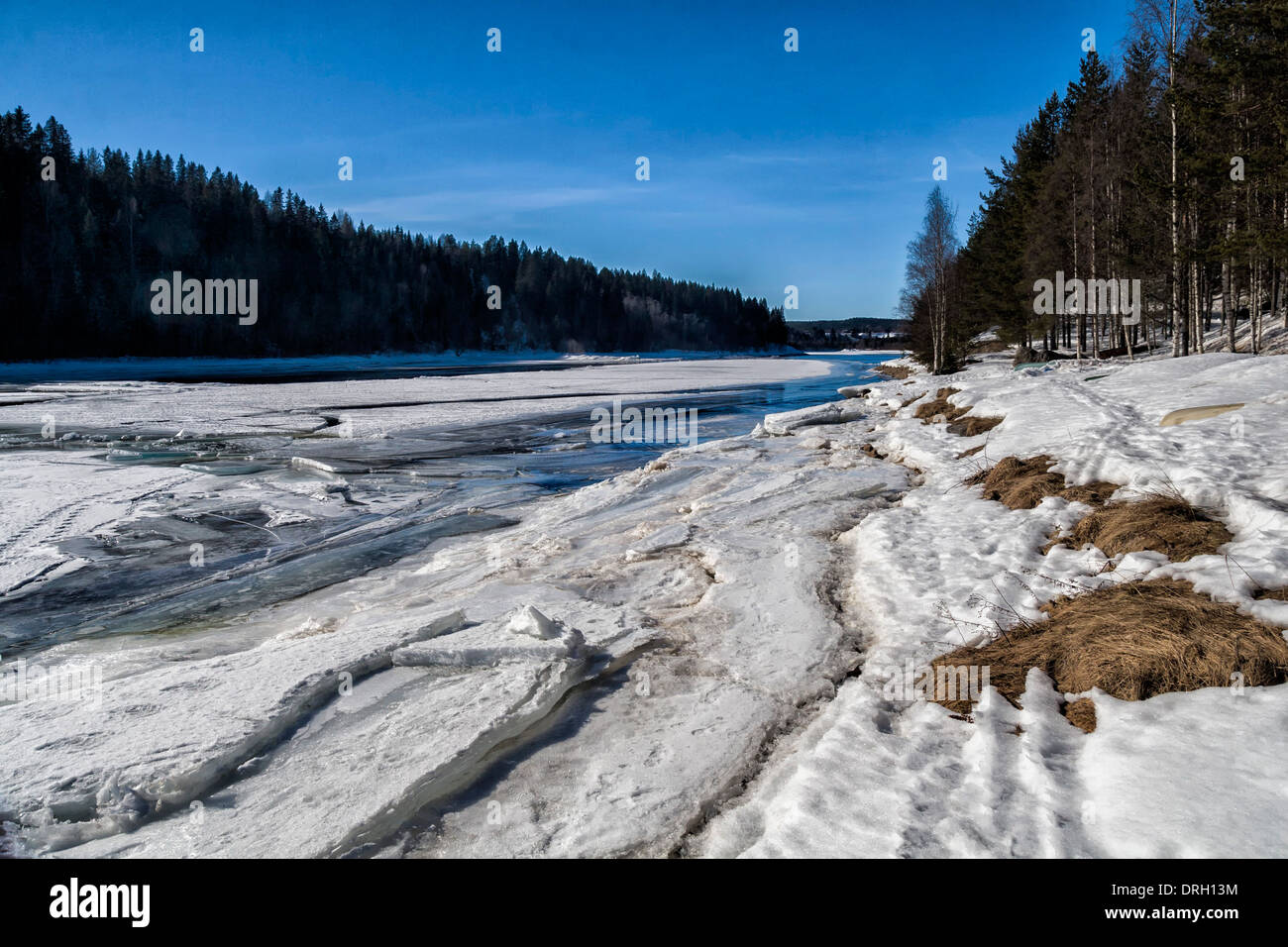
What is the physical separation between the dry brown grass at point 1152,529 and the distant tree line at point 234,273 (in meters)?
79.2

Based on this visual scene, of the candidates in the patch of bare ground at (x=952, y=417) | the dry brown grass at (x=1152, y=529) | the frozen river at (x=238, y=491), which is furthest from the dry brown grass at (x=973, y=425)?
the dry brown grass at (x=1152, y=529)

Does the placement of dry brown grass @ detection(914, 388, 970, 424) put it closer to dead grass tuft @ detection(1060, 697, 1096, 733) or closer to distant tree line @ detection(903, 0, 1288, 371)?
distant tree line @ detection(903, 0, 1288, 371)

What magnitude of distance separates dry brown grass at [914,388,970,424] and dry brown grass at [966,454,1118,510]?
5458 millimetres

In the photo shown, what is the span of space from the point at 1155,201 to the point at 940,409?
379 inches

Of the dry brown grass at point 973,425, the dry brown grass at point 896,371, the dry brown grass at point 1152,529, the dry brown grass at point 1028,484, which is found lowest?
the dry brown grass at point 1152,529

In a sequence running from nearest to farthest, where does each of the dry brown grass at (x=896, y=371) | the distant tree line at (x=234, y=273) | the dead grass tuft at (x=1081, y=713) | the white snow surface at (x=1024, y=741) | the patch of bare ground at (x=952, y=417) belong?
1. the white snow surface at (x=1024, y=741)
2. the dead grass tuft at (x=1081, y=713)
3. the patch of bare ground at (x=952, y=417)
4. the dry brown grass at (x=896, y=371)
5. the distant tree line at (x=234, y=273)

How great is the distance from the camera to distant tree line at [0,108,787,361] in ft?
218

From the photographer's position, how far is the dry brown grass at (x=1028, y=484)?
7206 millimetres

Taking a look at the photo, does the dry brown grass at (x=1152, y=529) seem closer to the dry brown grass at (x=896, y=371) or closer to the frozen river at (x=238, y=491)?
the frozen river at (x=238, y=491)

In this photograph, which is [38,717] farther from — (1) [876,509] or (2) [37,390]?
(2) [37,390]

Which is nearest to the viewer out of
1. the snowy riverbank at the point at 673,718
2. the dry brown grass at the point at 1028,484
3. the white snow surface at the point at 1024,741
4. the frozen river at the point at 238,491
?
the white snow surface at the point at 1024,741

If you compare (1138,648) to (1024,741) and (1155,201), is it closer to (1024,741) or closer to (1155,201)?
(1024,741)
